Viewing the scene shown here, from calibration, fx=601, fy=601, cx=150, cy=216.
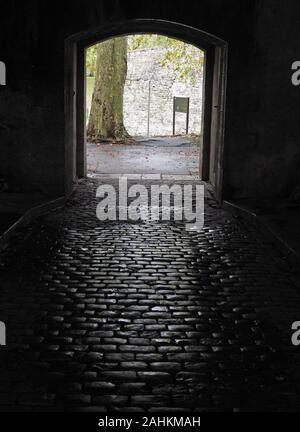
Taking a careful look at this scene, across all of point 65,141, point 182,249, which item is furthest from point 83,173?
point 182,249

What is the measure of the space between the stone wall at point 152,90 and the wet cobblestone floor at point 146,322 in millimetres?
21651

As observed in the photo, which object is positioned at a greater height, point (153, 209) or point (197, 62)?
point (197, 62)

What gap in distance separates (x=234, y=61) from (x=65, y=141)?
11.0 ft

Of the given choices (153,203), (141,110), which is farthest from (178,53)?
(153,203)

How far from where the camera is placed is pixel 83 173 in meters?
13.8

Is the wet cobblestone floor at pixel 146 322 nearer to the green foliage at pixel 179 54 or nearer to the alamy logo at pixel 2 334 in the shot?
the alamy logo at pixel 2 334

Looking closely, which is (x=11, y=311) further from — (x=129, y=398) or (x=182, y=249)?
(x=182, y=249)

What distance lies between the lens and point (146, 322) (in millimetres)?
5738

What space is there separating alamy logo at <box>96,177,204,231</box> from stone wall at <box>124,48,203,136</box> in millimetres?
17139

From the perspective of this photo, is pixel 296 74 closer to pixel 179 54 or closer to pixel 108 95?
pixel 108 95

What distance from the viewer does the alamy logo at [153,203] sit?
10219 millimetres

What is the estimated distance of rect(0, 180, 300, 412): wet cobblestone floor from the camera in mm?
4414

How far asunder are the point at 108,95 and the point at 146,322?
17064 millimetres

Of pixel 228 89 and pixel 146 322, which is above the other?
pixel 228 89
